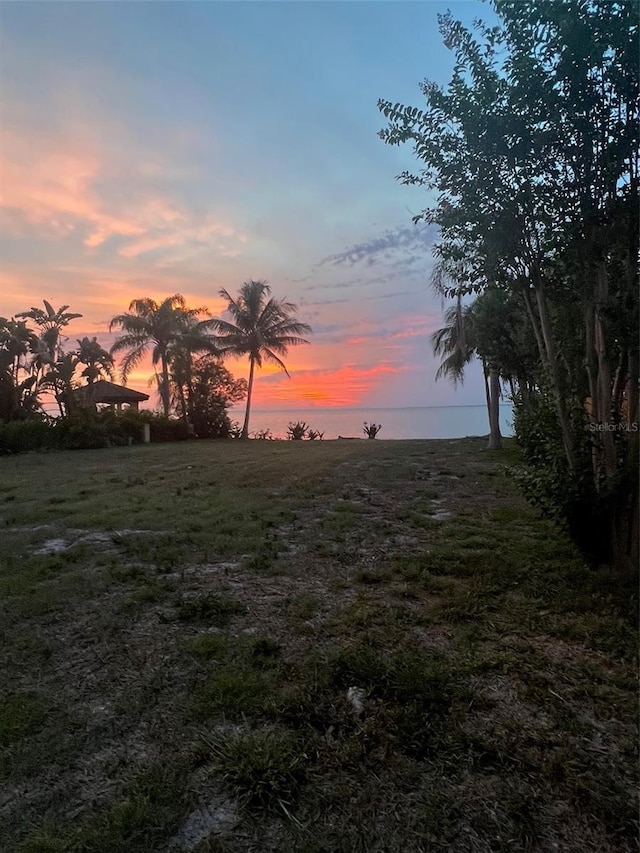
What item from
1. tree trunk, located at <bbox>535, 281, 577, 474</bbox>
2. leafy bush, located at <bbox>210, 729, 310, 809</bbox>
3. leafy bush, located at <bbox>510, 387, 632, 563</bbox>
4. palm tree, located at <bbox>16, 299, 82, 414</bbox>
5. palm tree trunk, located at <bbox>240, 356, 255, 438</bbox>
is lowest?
leafy bush, located at <bbox>210, 729, 310, 809</bbox>

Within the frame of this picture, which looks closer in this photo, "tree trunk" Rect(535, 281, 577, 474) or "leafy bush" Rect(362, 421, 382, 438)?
"tree trunk" Rect(535, 281, 577, 474)

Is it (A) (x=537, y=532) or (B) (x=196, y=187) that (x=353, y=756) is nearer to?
(A) (x=537, y=532)

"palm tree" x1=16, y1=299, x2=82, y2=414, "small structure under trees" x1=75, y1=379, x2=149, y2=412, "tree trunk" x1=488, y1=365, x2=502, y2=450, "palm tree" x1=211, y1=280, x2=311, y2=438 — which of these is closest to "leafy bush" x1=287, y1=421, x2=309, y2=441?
"palm tree" x1=211, y1=280, x2=311, y2=438

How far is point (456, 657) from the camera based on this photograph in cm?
229

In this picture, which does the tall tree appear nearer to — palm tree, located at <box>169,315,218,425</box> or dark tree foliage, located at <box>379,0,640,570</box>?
palm tree, located at <box>169,315,218,425</box>

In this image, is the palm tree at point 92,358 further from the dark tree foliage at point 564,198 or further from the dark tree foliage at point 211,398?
the dark tree foliage at point 564,198

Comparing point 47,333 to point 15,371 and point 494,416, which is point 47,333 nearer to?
point 15,371

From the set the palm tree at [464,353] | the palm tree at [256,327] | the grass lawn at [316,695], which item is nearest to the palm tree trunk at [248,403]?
the palm tree at [256,327]

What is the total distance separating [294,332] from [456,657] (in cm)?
2260

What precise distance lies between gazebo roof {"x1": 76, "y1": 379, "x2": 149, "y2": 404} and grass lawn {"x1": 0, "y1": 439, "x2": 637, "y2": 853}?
18.3m

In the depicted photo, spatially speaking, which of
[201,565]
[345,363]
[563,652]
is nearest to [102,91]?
[201,565]

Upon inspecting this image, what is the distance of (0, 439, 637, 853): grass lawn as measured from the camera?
139 centimetres

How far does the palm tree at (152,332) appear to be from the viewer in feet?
71.9

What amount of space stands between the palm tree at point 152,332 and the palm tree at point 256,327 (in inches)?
78.4
